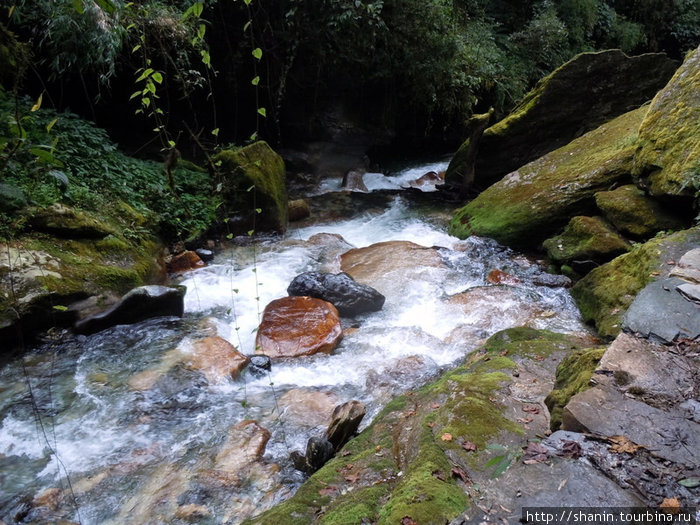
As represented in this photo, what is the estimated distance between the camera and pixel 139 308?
201 inches

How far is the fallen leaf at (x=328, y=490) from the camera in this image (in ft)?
7.93

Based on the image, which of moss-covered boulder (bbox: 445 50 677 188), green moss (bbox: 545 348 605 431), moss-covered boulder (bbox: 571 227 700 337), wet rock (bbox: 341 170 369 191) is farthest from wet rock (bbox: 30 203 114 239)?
moss-covered boulder (bbox: 445 50 677 188)

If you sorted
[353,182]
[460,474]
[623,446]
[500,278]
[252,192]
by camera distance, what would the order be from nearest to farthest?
[623,446] < [460,474] < [500,278] < [252,192] < [353,182]

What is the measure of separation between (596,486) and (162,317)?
15.8 ft

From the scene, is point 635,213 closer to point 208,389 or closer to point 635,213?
point 635,213

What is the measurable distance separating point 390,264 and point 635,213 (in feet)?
11.2

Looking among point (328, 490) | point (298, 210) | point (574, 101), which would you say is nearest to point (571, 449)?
point (328, 490)

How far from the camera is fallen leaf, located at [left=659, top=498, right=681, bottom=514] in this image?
1.65 meters

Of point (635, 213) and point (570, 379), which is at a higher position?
point (635, 213)

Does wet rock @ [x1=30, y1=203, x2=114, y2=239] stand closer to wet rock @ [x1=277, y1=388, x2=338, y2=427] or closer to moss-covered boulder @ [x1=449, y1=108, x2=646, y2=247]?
wet rock @ [x1=277, y1=388, x2=338, y2=427]

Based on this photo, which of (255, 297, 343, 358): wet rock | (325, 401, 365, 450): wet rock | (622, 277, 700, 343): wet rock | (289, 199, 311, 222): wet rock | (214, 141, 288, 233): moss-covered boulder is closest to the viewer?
(622, 277, 700, 343): wet rock

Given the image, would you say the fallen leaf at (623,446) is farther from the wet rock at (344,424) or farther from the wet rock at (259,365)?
the wet rock at (259,365)

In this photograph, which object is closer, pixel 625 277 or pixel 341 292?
pixel 625 277

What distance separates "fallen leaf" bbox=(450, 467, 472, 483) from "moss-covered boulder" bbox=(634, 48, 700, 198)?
4.79 metres
